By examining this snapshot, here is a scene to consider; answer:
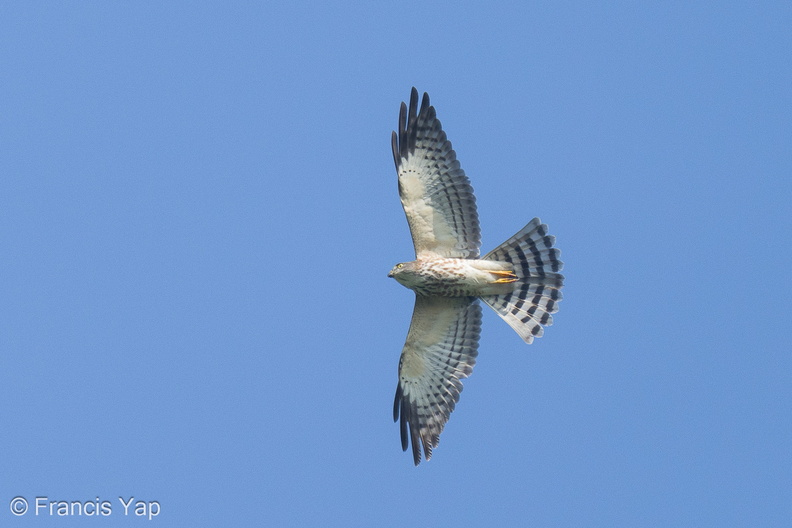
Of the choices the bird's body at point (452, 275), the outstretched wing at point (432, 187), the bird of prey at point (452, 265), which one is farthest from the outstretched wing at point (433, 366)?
the outstretched wing at point (432, 187)

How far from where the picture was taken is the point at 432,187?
11.3 meters

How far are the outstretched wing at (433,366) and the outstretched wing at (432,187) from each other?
72 centimetres

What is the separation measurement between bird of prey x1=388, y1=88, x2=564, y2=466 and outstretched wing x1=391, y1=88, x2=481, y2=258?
0.4 inches

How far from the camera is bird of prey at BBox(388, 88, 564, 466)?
11289mm

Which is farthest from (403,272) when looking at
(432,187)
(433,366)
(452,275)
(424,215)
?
(433,366)

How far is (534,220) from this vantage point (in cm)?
1139

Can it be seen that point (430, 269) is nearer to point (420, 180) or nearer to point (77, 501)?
point (420, 180)

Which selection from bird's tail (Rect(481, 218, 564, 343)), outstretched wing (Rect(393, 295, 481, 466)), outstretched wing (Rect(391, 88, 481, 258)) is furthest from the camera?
outstretched wing (Rect(393, 295, 481, 466))

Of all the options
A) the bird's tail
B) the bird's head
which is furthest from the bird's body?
the bird's tail

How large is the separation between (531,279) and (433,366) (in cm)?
147

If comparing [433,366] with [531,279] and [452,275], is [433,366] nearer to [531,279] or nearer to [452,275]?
[452,275]

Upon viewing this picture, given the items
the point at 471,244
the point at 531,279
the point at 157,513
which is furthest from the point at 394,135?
the point at 157,513

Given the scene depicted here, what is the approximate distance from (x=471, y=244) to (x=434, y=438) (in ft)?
7.31

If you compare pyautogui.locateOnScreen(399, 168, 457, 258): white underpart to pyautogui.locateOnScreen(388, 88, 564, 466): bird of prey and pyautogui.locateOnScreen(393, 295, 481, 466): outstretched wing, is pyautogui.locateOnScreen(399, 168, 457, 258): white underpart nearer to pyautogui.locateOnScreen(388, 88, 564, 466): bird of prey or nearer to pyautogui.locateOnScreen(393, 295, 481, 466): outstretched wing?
pyautogui.locateOnScreen(388, 88, 564, 466): bird of prey
